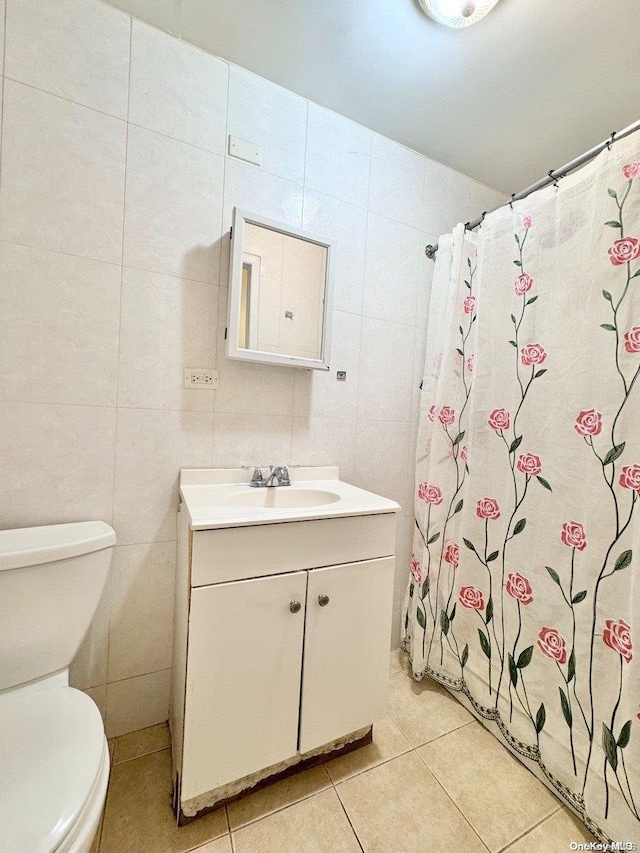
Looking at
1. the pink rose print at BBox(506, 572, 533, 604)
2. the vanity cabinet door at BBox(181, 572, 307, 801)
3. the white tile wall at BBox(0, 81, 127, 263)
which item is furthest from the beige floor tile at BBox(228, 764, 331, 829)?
the white tile wall at BBox(0, 81, 127, 263)

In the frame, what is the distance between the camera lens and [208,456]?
3.90ft

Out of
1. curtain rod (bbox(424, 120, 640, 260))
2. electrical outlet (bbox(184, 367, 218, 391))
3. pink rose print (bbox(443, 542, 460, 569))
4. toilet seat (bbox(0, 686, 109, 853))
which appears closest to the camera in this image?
toilet seat (bbox(0, 686, 109, 853))

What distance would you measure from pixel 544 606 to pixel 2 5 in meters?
2.29

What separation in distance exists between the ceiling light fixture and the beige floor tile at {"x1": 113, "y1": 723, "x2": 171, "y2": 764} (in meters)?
2.39

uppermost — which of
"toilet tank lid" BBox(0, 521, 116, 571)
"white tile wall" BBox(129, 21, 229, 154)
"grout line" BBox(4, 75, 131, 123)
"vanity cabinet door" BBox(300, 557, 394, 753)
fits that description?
"white tile wall" BBox(129, 21, 229, 154)

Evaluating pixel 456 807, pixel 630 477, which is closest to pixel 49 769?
pixel 456 807

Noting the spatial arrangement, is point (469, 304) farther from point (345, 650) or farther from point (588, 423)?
point (345, 650)

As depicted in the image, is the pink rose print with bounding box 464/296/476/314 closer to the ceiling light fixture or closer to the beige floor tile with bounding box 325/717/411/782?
the ceiling light fixture

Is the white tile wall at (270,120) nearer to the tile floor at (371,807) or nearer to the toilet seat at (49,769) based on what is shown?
the toilet seat at (49,769)

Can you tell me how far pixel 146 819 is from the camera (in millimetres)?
882

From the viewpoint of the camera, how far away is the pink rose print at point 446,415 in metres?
1.35

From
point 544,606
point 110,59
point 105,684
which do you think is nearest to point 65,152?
point 110,59

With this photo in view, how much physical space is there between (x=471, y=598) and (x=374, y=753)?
0.60 metres

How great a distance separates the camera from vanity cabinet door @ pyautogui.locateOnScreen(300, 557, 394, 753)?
945 millimetres
